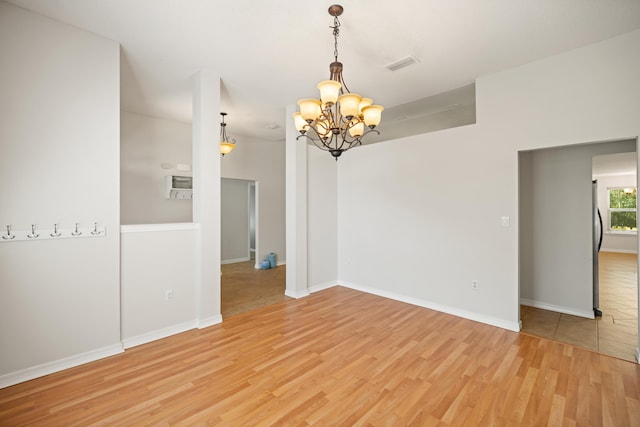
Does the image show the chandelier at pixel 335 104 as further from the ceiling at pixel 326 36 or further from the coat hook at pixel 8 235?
the coat hook at pixel 8 235

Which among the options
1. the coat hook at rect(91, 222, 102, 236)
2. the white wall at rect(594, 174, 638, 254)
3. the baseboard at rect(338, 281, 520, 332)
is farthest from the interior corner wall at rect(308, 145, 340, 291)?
the white wall at rect(594, 174, 638, 254)

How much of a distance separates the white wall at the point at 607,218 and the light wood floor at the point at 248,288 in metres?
10.6

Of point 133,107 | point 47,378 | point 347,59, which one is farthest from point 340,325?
point 133,107

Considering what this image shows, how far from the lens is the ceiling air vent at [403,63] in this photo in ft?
10.2

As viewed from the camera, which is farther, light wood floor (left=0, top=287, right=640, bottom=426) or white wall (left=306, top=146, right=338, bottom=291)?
white wall (left=306, top=146, right=338, bottom=291)

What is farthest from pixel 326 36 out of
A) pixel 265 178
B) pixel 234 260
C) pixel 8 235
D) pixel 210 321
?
pixel 234 260

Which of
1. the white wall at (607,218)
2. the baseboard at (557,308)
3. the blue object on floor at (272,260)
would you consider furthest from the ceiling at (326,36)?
the white wall at (607,218)

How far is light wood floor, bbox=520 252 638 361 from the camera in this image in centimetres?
291

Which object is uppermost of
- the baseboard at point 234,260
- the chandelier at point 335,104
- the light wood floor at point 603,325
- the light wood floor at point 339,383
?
the chandelier at point 335,104

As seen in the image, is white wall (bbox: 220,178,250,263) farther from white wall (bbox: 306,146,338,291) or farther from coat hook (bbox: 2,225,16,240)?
coat hook (bbox: 2,225,16,240)

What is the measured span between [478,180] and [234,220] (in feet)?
20.0

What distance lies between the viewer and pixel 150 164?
5.10 metres

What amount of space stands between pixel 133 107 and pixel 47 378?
4026 mm

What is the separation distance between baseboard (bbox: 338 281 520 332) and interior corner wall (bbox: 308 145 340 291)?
0.60 m
